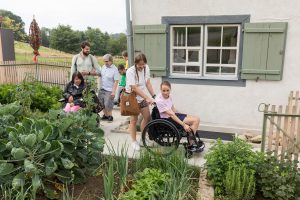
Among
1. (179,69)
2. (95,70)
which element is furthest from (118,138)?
(179,69)

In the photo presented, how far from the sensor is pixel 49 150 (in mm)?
2906

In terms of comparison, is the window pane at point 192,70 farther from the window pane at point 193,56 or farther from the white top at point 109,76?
the white top at point 109,76

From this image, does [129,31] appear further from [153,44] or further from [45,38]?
[45,38]

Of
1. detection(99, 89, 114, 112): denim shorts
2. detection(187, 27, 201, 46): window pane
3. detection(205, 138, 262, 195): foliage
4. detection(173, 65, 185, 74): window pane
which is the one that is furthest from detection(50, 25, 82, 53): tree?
detection(205, 138, 262, 195): foliage

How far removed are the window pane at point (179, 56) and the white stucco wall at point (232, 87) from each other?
57 centimetres

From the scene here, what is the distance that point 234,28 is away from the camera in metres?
6.09

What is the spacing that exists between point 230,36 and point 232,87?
1074mm

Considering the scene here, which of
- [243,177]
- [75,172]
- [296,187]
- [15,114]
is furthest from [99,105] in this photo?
[296,187]

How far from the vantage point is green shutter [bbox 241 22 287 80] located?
568 centimetres

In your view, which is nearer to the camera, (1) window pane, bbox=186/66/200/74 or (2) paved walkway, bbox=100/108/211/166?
(2) paved walkway, bbox=100/108/211/166

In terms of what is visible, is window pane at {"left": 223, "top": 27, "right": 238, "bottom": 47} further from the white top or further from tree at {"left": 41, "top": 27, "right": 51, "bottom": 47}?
tree at {"left": 41, "top": 27, "right": 51, "bottom": 47}

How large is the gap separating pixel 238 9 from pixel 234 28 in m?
0.41

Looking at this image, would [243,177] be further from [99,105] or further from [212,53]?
[212,53]

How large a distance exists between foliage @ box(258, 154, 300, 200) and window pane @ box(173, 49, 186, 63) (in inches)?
143
